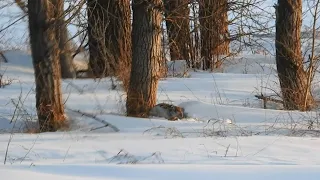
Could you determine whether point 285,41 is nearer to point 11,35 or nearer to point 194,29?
point 194,29

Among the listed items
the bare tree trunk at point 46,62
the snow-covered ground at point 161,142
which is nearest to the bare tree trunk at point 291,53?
the snow-covered ground at point 161,142

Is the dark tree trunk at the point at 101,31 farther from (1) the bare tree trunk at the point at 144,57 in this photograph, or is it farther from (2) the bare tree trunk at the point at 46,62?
(2) the bare tree trunk at the point at 46,62

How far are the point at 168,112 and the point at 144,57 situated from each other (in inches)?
39.2

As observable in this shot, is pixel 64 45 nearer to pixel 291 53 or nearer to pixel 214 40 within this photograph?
pixel 291 53

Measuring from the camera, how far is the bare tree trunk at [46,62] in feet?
28.0

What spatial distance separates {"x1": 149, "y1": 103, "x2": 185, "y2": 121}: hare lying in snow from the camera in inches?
373

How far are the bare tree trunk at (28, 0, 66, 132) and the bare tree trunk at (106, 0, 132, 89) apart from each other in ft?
12.1

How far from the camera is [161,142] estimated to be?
7.12 m

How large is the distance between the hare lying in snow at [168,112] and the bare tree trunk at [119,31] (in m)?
2.97

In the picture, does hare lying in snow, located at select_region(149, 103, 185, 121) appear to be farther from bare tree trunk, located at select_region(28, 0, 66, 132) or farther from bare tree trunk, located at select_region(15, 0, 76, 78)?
bare tree trunk, located at select_region(15, 0, 76, 78)

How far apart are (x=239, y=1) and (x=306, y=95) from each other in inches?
206

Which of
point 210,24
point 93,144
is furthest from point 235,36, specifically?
point 93,144

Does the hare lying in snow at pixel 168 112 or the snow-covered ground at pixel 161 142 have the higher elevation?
the hare lying in snow at pixel 168 112

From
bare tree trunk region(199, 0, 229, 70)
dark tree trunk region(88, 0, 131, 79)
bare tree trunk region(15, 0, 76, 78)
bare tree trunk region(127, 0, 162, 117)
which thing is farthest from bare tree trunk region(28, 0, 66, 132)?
bare tree trunk region(199, 0, 229, 70)
